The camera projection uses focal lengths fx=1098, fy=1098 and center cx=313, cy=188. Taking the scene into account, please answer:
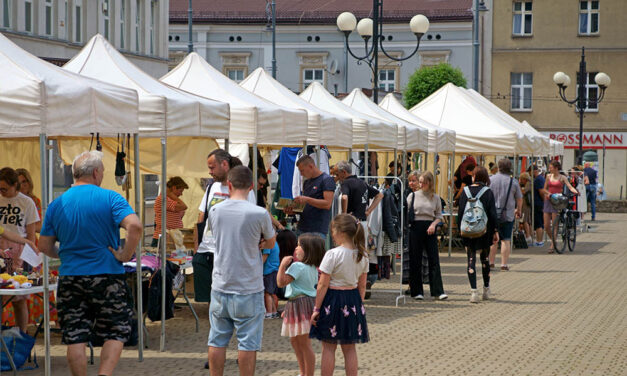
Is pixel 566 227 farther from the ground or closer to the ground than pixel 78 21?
closer to the ground

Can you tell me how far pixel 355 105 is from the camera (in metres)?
21.3

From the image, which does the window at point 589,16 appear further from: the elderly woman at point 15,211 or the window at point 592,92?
the elderly woman at point 15,211

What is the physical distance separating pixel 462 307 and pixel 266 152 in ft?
25.1

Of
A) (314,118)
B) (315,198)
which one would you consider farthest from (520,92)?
(315,198)

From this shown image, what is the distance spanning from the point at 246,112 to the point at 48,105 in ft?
15.4

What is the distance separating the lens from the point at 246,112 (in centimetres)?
1312

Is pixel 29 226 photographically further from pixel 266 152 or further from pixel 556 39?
pixel 556 39

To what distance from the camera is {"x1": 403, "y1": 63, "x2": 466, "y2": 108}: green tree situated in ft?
175

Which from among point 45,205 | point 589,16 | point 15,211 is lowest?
point 15,211

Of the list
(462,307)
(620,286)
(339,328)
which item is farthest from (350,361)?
(620,286)

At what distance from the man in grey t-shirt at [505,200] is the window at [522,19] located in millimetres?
39456

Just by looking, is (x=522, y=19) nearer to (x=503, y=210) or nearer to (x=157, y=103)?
(x=503, y=210)

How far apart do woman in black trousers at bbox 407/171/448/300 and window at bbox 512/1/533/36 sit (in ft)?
147

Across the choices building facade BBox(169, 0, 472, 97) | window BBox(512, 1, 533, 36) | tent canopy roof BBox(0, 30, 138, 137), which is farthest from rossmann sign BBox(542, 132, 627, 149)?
tent canopy roof BBox(0, 30, 138, 137)
